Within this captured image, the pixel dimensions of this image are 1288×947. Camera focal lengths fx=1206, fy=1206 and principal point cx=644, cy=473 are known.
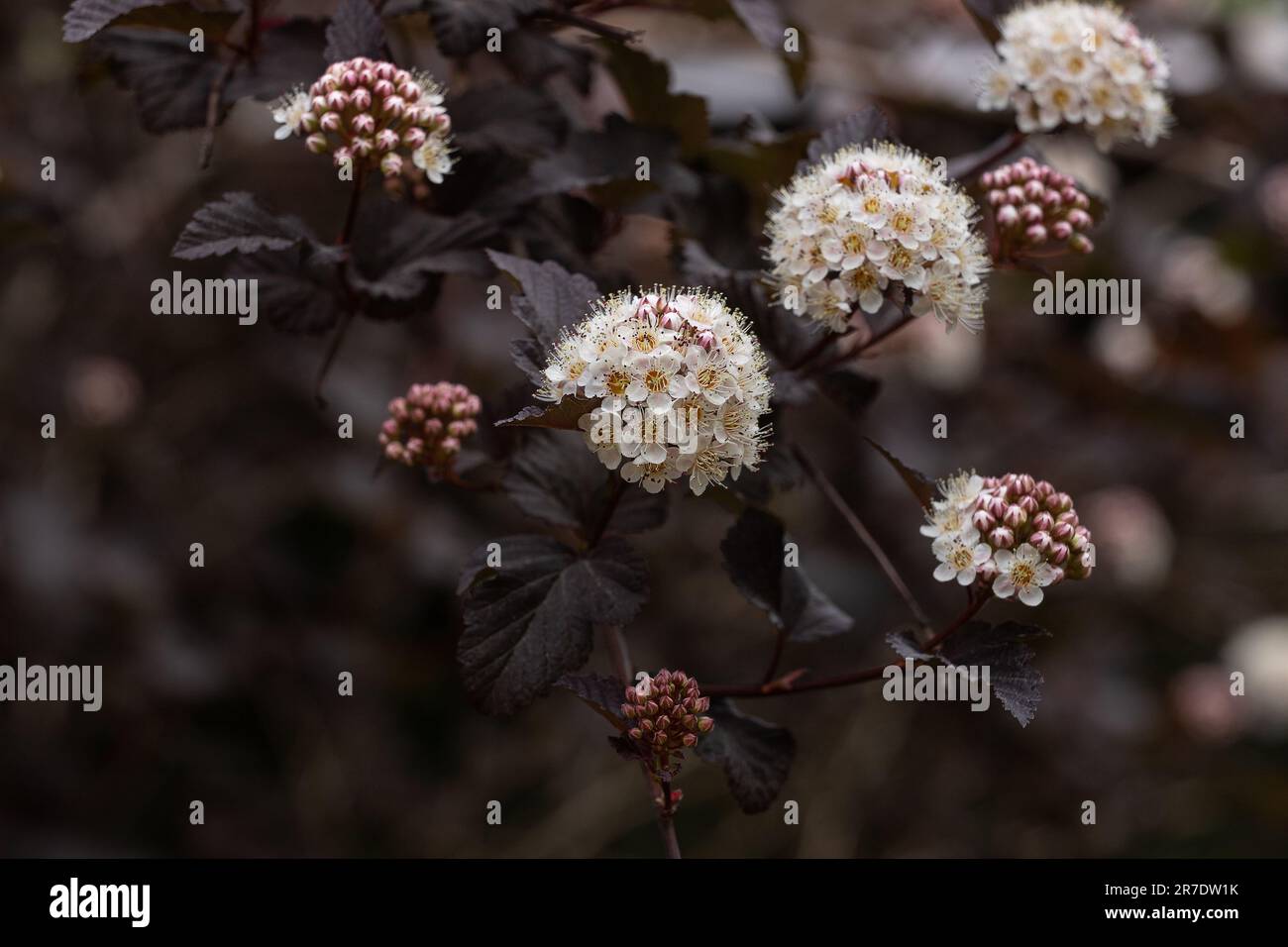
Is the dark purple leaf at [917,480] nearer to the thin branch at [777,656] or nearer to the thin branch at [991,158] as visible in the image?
the thin branch at [777,656]

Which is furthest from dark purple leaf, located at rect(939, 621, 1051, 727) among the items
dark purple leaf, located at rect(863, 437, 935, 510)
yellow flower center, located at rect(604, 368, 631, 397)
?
yellow flower center, located at rect(604, 368, 631, 397)

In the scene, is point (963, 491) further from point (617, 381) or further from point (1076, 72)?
point (1076, 72)

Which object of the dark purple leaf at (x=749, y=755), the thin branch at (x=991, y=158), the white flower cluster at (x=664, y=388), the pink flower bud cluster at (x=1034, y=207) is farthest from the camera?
the thin branch at (x=991, y=158)

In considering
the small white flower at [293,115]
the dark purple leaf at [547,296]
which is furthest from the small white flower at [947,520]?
the small white flower at [293,115]

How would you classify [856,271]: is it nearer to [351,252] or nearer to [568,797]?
[351,252]

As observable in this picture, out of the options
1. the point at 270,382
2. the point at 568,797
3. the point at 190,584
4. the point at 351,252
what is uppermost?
the point at 270,382

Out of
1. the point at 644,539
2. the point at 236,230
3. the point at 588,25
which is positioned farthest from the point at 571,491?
the point at 644,539
